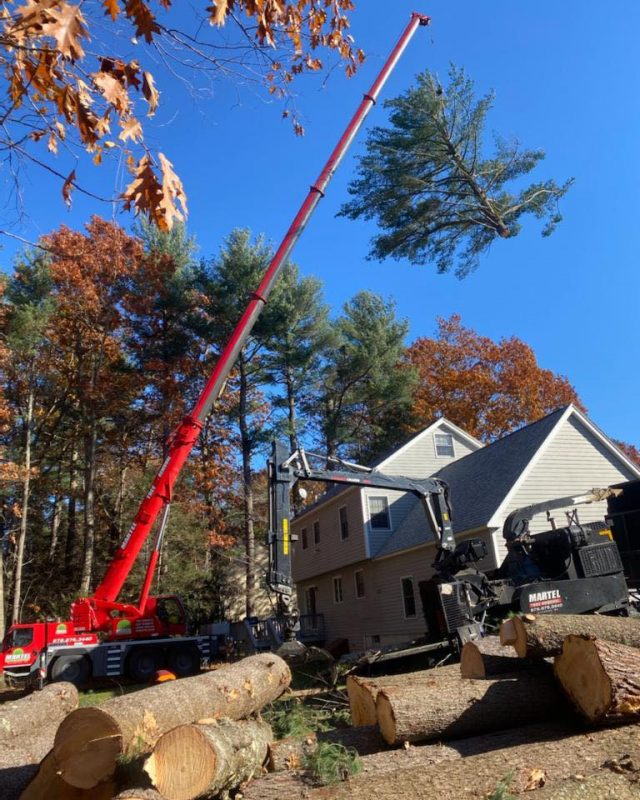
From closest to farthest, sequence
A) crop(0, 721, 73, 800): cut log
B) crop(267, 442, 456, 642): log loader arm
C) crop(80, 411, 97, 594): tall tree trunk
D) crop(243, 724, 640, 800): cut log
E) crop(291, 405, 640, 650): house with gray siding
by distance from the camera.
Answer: crop(243, 724, 640, 800): cut log, crop(0, 721, 73, 800): cut log, crop(267, 442, 456, 642): log loader arm, crop(291, 405, 640, 650): house with gray siding, crop(80, 411, 97, 594): tall tree trunk

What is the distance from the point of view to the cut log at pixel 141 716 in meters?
4.18

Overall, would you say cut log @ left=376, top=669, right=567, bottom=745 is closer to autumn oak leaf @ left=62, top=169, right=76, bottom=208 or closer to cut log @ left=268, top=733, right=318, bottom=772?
cut log @ left=268, top=733, right=318, bottom=772

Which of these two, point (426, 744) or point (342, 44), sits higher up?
point (342, 44)

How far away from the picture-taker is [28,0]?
104 inches

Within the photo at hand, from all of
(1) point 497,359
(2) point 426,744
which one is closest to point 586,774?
(2) point 426,744

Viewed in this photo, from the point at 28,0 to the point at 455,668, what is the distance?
6872mm

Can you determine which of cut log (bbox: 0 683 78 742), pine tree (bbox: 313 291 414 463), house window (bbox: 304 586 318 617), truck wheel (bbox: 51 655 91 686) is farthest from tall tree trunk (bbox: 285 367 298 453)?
cut log (bbox: 0 683 78 742)

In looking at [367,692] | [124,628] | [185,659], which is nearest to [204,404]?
[124,628]

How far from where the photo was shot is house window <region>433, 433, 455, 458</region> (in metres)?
23.5

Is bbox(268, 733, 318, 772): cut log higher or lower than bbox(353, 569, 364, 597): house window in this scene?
lower

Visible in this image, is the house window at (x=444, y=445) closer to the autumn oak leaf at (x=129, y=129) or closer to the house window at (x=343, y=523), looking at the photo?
the house window at (x=343, y=523)

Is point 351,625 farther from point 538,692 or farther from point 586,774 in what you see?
point 586,774

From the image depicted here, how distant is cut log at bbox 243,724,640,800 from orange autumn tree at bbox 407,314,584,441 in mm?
29080

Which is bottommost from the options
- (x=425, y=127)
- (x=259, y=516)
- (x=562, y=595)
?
(x=562, y=595)
